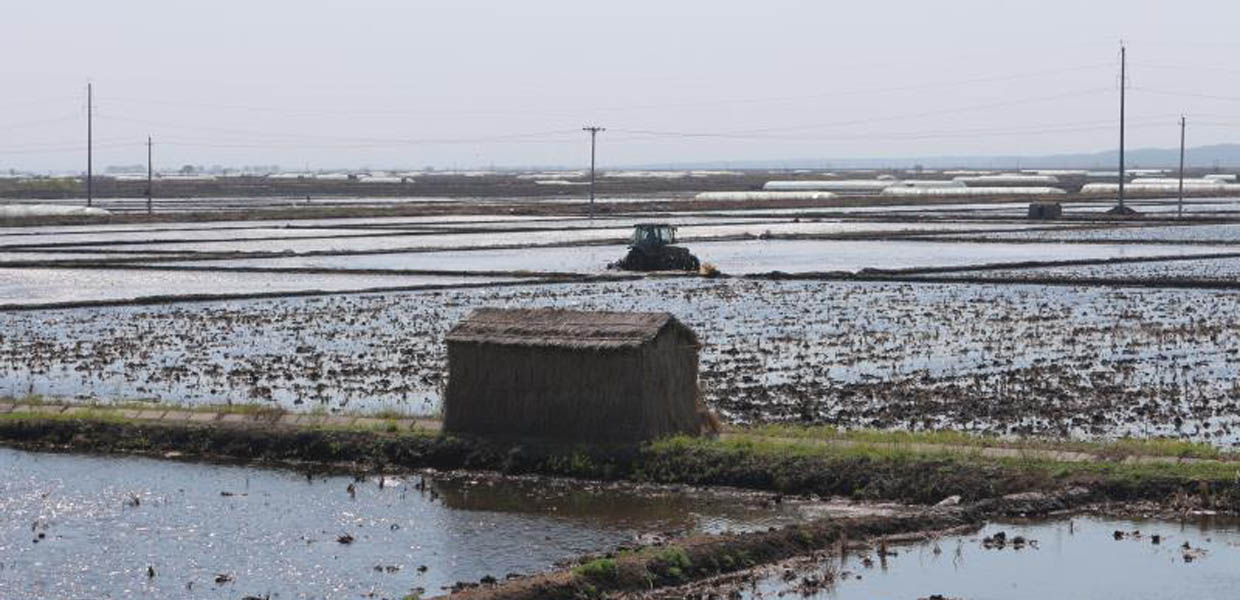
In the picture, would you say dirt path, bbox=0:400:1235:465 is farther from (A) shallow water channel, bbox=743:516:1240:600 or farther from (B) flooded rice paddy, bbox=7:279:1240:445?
(A) shallow water channel, bbox=743:516:1240:600

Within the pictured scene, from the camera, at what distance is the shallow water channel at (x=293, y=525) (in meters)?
11.3

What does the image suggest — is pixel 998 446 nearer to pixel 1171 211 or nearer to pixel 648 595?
pixel 648 595

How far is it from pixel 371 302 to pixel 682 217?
148 feet

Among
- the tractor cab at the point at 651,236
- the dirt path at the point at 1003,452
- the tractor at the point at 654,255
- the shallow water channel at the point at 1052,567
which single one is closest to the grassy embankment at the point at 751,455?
the dirt path at the point at 1003,452

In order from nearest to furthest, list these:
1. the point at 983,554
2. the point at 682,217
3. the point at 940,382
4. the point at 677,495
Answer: the point at 983,554 → the point at 677,495 → the point at 940,382 → the point at 682,217

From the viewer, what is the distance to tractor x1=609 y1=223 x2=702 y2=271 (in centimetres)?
4178

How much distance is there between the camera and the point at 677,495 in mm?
14328

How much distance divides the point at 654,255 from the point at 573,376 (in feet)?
87.0

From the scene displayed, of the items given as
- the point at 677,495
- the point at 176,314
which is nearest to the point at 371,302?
the point at 176,314

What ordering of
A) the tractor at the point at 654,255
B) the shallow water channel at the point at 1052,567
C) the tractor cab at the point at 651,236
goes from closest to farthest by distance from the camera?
1. the shallow water channel at the point at 1052,567
2. the tractor at the point at 654,255
3. the tractor cab at the point at 651,236

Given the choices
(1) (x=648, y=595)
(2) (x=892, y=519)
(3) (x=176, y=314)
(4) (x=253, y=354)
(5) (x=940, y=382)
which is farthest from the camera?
(3) (x=176, y=314)

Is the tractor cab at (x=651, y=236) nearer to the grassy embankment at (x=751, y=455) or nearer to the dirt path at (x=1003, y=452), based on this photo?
the grassy embankment at (x=751, y=455)

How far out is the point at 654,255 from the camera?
41.9m

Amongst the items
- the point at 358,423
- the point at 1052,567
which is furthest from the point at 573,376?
the point at 1052,567
